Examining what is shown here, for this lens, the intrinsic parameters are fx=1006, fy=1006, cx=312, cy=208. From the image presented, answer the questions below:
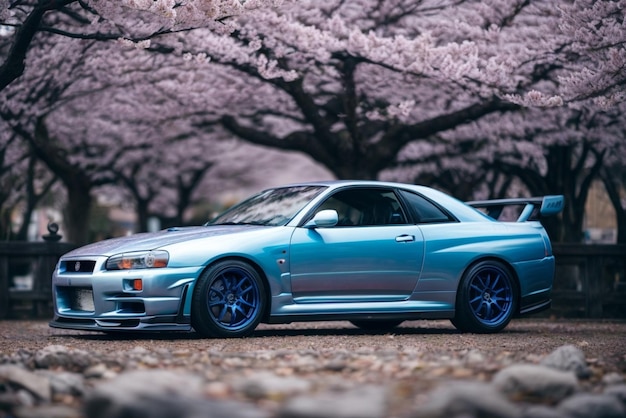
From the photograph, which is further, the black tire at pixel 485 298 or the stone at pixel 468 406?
the black tire at pixel 485 298

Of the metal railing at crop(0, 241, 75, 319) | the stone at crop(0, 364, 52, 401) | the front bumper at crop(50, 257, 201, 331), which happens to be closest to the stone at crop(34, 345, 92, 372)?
the stone at crop(0, 364, 52, 401)

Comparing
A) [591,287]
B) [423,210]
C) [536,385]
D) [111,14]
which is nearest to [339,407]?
[536,385]

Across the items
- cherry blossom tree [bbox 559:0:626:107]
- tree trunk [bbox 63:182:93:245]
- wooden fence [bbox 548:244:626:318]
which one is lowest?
wooden fence [bbox 548:244:626:318]

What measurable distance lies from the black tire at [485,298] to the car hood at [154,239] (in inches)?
88.9

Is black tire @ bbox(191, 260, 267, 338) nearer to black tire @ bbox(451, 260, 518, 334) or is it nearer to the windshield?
the windshield

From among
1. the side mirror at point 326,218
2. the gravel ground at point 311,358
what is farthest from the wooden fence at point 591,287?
the side mirror at point 326,218

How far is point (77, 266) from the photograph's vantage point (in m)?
9.09

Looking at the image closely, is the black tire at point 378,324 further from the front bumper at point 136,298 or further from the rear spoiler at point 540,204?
the front bumper at point 136,298

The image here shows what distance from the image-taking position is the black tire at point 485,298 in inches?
393

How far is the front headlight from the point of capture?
8.56 m

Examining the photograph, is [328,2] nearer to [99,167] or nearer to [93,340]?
[93,340]

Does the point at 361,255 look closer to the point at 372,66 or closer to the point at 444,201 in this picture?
the point at 444,201

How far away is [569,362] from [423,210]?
4182mm

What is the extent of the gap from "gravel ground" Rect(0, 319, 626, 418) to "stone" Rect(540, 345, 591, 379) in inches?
1.8
